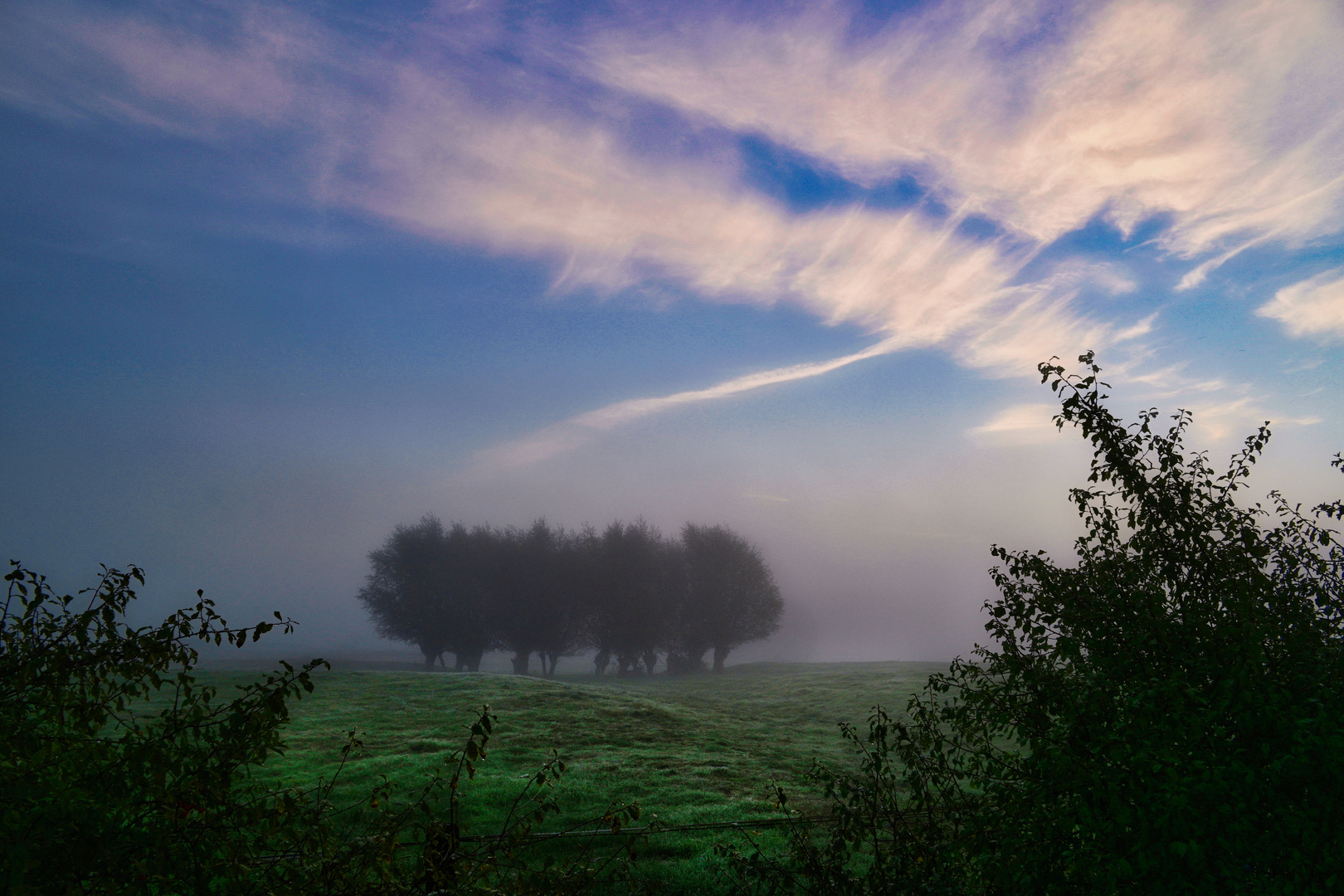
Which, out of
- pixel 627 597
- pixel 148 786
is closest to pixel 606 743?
pixel 148 786

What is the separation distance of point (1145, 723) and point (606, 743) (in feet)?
78.1

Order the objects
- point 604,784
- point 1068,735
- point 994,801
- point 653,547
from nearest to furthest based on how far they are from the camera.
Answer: point 1068,735
point 994,801
point 604,784
point 653,547

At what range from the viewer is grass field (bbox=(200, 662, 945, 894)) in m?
16.2

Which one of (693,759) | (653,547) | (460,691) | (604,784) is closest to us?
(604,784)

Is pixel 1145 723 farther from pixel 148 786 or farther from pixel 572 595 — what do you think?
pixel 572 595

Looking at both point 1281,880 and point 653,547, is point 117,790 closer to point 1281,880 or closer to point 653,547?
point 1281,880

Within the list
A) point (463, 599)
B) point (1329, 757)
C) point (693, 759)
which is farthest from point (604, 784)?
point (463, 599)

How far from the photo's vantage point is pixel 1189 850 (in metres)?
4.12

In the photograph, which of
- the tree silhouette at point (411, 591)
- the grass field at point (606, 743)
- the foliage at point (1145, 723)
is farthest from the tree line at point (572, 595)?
the foliage at point (1145, 723)

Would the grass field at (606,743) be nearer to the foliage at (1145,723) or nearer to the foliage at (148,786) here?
the foliage at (148,786)

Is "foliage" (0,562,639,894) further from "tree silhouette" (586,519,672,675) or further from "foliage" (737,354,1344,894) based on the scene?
"tree silhouette" (586,519,672,675)

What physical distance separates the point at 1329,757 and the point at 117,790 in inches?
291

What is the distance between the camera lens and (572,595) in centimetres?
7106

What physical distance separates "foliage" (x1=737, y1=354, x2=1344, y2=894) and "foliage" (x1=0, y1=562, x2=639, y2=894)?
3.11 metres
